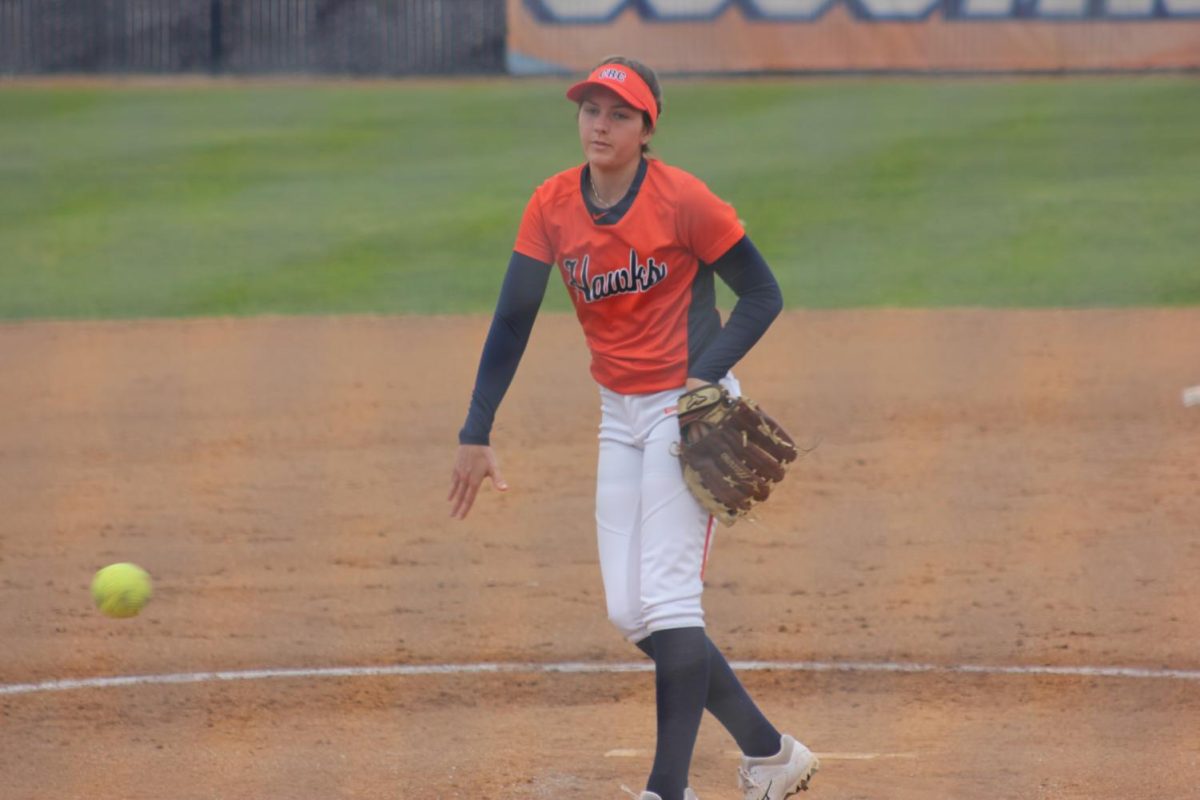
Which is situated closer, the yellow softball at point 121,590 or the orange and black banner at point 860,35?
the yellow softball at point 121,590

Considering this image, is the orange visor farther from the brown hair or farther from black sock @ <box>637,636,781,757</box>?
black sock @ <box>637,636,781,757</box>

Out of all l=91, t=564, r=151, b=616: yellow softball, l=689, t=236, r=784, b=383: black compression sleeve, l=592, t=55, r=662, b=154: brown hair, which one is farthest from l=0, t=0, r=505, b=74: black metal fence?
l=689, t=236, r=784, b=383: black compression sleeve

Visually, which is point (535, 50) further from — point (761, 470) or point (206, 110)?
point (761, 470)

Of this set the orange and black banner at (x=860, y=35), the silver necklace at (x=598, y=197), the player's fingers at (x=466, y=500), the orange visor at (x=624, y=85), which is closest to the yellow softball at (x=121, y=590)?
the player's fingers at (x=466, y=500)

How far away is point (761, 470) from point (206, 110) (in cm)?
1699

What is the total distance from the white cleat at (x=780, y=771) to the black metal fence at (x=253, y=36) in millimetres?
18444

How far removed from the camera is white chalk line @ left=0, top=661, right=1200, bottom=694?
208 inches

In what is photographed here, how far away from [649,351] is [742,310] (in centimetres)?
23

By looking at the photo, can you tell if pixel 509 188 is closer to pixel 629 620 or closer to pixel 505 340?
pixel 505 340

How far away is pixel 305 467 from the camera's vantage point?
7961mm

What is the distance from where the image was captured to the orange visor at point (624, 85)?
3806 mm

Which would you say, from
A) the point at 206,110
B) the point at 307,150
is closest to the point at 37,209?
the point at 307,150

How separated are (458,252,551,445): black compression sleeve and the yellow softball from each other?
1476 millimetres

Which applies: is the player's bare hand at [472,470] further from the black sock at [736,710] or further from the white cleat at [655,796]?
the white cleat at [655,796]
